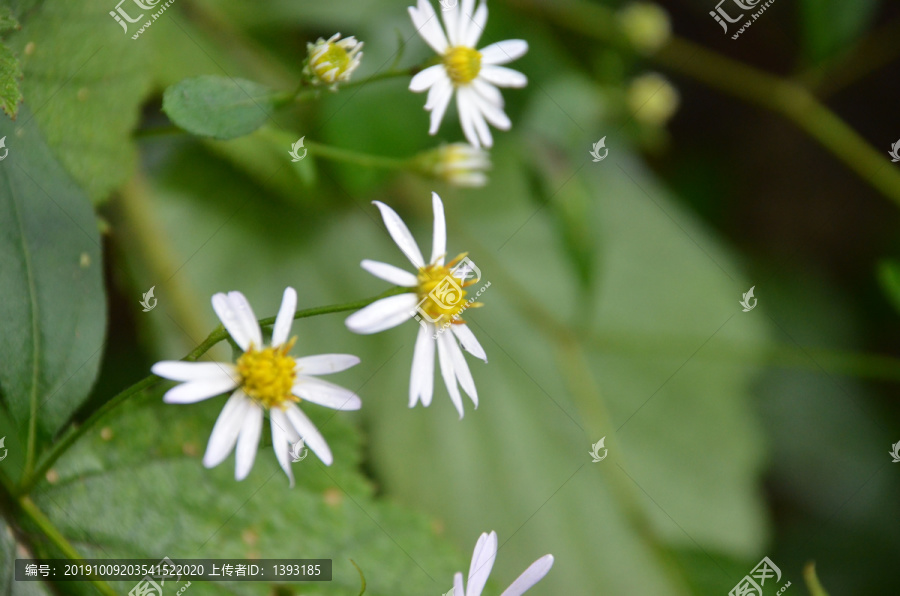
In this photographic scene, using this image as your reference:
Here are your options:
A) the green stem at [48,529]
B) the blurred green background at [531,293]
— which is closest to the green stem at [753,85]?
the blurred green background at [531,293]

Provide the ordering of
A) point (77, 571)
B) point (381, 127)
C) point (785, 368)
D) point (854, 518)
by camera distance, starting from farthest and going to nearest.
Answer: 1. point (785, 368)
2. point (854, 518)
3. point (381, 127)
4. point (77, 571)

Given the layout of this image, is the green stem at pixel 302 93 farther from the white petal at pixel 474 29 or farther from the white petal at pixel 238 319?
the white petal at pixel 238 319

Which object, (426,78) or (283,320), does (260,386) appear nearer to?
(283,320)

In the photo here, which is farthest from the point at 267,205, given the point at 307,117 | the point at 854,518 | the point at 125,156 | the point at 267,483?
the point at 854,518

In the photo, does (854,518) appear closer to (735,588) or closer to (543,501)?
(735,588)

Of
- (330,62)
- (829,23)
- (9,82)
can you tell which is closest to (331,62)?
(330,62)
